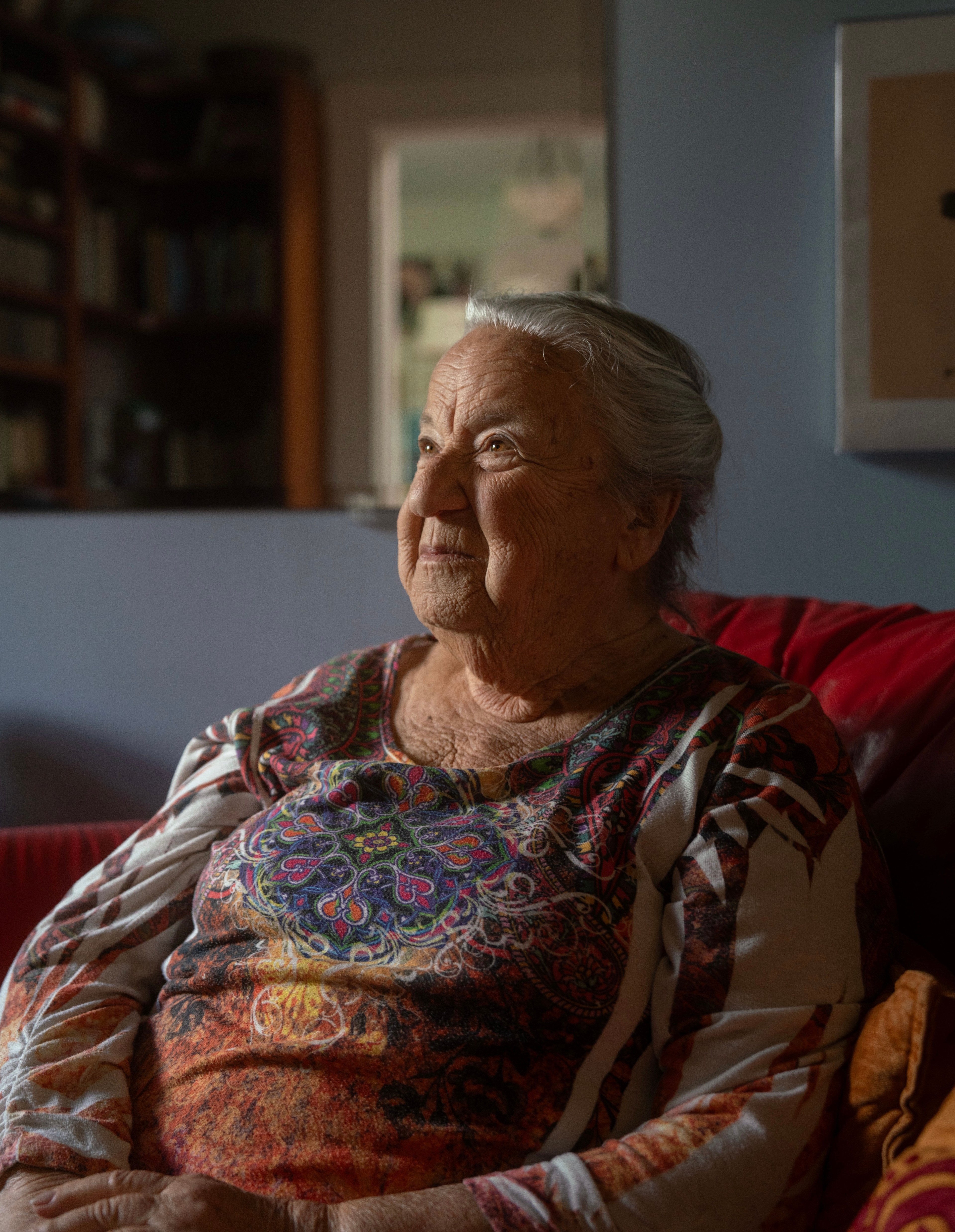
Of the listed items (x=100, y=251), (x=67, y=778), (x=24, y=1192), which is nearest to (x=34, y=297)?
(x=100, y=251)

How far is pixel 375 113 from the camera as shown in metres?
2.05

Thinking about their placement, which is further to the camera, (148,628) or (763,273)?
(148,628)

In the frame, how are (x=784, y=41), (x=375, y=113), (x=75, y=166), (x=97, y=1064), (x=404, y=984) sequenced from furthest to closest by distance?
(x=75, y=166), (x=375, y=113), (x=784, y=41), (x=97, y=1064), (x=404, y=984)

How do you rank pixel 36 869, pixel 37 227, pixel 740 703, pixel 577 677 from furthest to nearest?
pixel 37 227, pixel 36 869, pixel 577 677, pixel 740 703

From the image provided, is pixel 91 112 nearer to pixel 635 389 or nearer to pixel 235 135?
pixel 235 135

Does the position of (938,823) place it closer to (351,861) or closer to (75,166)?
(351,861)

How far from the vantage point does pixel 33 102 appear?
A: 218cm

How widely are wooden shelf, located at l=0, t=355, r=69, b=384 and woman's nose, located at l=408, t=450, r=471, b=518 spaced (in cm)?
139

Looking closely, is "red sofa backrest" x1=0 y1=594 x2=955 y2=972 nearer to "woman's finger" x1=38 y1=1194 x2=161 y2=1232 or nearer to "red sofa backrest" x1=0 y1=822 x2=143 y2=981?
"red sofa backrest" x1=0 y1=822 x2=143 y2=981

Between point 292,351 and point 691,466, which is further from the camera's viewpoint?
point 292,351

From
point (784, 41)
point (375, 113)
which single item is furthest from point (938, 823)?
point (375, 113)

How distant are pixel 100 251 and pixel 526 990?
1.89m

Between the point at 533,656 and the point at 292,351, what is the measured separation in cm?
121

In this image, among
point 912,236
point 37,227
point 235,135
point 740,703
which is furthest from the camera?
point 37,227
